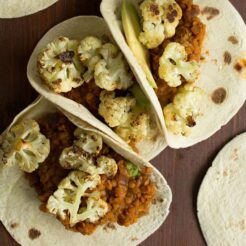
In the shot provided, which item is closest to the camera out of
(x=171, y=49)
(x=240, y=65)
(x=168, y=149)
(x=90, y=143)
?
(x=171, y=49)

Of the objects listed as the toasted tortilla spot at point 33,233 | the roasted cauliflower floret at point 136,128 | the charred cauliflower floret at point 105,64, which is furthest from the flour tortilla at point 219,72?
the toasted tortilla spot at point 33,233

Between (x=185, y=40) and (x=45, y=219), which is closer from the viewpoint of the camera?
(x=185, y=40)

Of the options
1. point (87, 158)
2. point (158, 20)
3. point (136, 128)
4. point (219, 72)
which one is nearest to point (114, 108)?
point (136, 128)

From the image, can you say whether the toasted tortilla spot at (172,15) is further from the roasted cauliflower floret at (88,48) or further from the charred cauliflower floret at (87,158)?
the charred cauliflower floret at (87,158)

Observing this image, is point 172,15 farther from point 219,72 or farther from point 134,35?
point 219,72

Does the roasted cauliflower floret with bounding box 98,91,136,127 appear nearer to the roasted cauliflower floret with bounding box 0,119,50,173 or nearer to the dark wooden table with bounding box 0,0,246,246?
the roasted cauliflower floret with bounding box 0,119,50,173

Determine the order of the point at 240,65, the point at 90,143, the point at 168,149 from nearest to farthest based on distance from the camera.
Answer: the point at 90,143, the point at 240,65, the point at 168,149

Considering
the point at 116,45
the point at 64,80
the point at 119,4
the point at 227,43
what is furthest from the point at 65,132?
→ the point at 227,43
